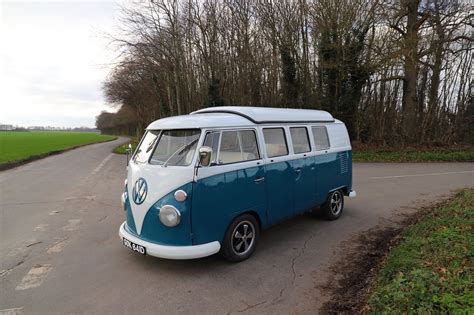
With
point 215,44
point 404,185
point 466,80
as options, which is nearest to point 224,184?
point 404,185

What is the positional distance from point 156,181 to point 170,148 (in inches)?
22.3

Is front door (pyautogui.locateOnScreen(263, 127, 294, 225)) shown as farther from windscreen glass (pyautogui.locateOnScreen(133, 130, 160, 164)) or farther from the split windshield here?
windscreen glass (pyautogui.locateOnScreen(133, 130, 160, 164))

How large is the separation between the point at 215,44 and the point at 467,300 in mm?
22148

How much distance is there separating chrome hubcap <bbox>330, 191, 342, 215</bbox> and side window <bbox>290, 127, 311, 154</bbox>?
1.52 m

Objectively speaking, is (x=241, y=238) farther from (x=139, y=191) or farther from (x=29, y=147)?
(x=29, y=147)

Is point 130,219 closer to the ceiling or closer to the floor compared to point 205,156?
closer to the floor

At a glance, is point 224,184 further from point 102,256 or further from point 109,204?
point 109,204

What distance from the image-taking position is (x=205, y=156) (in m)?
3.94

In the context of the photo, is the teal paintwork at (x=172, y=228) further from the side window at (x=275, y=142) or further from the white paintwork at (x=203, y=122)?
the side window at (x=275, y=142)

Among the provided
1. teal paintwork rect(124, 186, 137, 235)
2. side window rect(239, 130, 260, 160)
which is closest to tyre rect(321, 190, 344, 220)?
side window rect(239, 130, 260, 160)

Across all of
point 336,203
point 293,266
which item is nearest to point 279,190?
point 293,266

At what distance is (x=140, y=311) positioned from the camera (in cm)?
331

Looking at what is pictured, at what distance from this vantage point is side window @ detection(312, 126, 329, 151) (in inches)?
236

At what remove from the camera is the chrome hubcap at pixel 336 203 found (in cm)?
653
